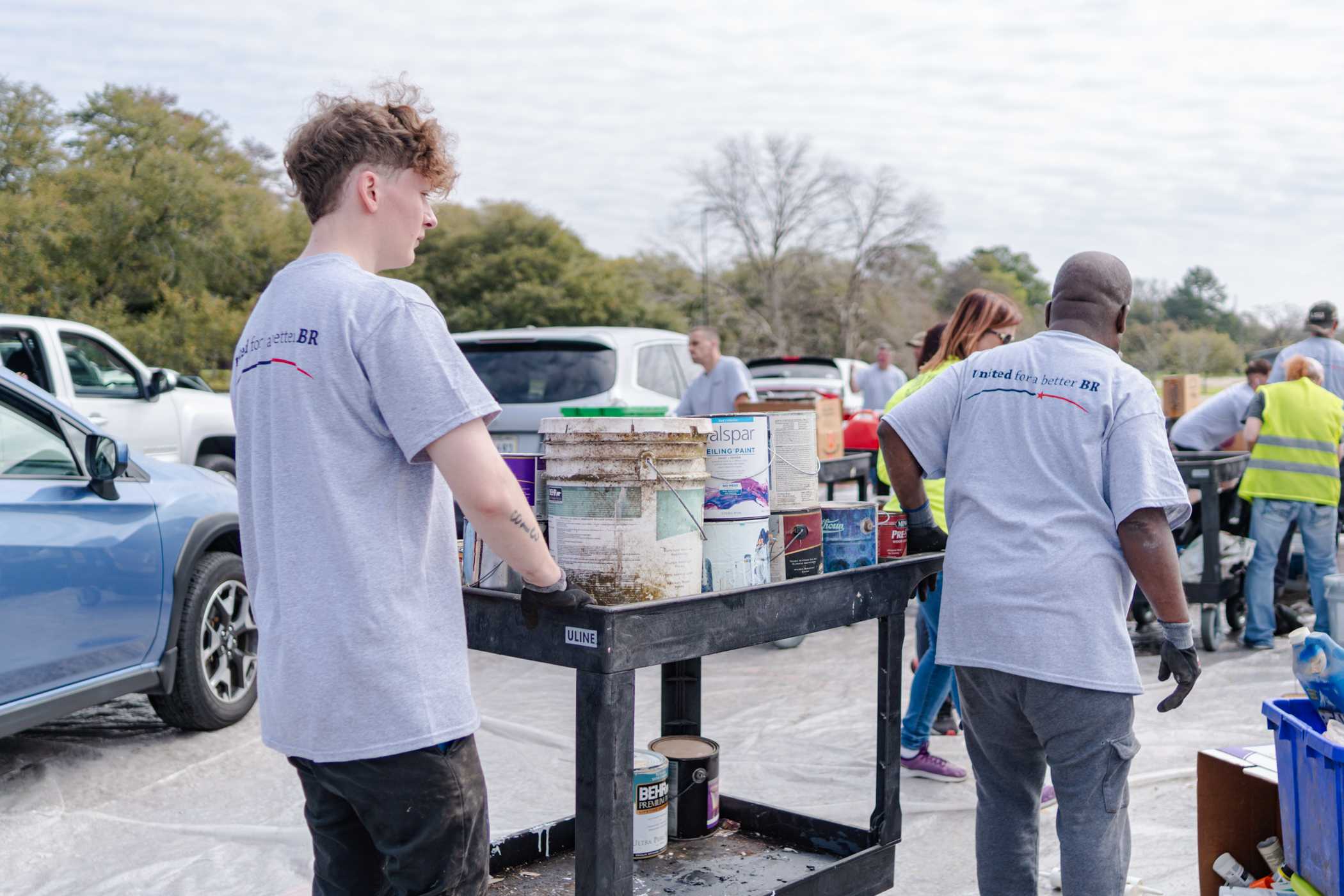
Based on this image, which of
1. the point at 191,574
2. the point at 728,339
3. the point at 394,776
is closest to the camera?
the point at 394,776

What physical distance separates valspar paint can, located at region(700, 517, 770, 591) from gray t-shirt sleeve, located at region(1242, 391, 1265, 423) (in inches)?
222

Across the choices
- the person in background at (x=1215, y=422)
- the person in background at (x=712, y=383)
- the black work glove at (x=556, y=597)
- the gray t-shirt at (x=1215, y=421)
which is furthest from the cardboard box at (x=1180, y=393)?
the black work glove at (x=556, y=597)

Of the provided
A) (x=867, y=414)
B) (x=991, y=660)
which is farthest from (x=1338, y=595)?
(x=867, y=414)

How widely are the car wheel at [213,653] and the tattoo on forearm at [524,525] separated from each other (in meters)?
3.25

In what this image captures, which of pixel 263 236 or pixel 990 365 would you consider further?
pixel 263 236

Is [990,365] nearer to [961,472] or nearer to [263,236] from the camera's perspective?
[961,472]

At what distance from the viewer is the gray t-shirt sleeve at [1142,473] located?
273 cm

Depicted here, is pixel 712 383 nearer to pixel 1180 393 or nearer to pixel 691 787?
pixel 691 787

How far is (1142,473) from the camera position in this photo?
2.74 metres

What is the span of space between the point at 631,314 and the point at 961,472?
47542 millimetres

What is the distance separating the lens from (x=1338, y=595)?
4113 millimetres

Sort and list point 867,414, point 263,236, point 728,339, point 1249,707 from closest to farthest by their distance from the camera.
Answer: point 1249,707, point 867,414, point 263,236, point 728,339

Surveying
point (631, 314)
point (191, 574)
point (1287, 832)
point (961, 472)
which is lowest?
point (1287, 832)

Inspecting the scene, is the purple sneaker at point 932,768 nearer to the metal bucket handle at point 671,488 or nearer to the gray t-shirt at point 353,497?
the metal bucket handle at point 671,488
